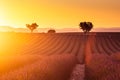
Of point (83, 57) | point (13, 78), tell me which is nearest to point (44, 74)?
point (13, 78)

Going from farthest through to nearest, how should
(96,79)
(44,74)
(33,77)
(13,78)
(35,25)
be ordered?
(35,25), (96,79), (44,74), (33,77), (13,78)

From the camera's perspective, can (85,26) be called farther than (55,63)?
Yes

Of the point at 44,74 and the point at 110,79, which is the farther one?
the point at 44,74

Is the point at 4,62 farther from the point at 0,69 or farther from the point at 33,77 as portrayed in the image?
the point at 33,77

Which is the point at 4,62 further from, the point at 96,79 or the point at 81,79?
the point at 96,79

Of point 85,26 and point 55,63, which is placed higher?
point 85,26

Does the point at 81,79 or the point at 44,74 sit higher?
Answer: the point at 44,74

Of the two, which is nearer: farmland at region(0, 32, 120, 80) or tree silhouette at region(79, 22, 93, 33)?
farmland at region(0, 32, 120, 80)

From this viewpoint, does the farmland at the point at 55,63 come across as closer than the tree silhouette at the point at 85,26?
Yes

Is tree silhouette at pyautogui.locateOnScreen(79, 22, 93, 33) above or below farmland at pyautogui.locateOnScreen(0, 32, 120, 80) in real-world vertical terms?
above

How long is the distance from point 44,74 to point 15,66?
272 inches

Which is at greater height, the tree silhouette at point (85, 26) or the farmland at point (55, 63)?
the tree silhouette at point (85, 26)

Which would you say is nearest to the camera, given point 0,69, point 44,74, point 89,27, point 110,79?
point 110,79

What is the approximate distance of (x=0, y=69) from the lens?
48.9 feet
